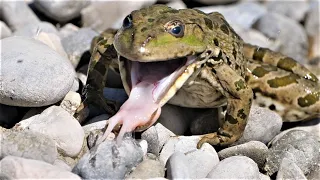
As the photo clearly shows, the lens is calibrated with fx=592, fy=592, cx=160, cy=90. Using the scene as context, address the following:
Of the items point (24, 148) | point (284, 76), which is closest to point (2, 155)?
point (24, 148)

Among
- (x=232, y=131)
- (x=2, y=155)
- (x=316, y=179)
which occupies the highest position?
(x=2, y=155)

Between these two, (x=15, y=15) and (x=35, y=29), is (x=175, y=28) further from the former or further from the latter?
(x=15, y=15)

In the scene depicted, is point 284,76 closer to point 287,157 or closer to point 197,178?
point 287,157

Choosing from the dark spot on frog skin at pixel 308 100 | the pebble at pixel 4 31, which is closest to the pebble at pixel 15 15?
the pebble at pixel 4 31

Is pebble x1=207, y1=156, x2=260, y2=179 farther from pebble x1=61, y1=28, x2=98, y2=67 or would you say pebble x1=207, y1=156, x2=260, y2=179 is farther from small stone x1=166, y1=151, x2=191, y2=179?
pebble x1=61, y1=28, x2=98, y2=67

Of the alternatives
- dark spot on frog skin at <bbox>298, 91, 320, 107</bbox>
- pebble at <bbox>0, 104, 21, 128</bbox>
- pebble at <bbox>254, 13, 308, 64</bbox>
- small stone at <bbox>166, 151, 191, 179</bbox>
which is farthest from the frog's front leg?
pebble at <bbox>254, 13, 308, 64</bbox>

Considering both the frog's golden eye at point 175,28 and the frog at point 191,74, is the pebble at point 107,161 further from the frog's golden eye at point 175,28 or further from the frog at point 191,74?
the frog's golden eye at point 175,28
